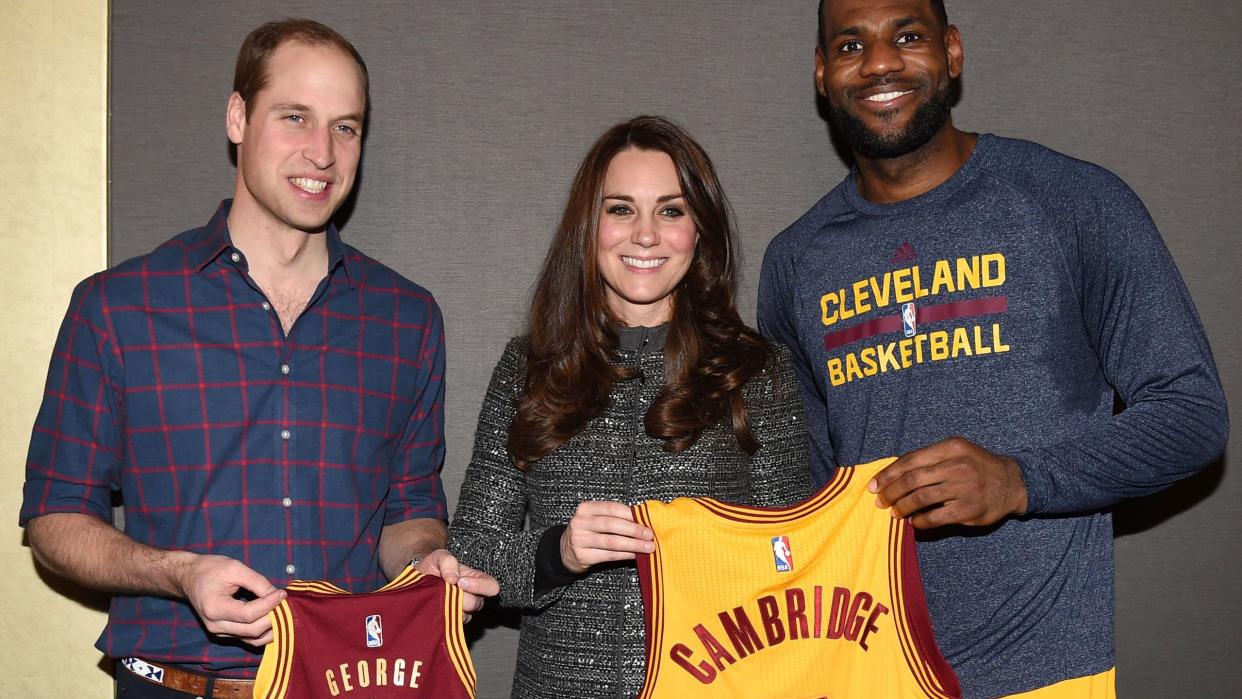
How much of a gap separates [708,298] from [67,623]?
195 cm

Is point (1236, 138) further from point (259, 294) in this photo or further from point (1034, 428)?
point (259, 294)

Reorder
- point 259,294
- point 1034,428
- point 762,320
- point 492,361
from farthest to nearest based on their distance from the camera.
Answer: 1. point 492,361
2. point 762,320
3. point 259,294
4. point 1034,428

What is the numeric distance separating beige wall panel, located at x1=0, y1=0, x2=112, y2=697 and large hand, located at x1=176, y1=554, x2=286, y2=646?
Result: 105cm

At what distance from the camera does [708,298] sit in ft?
7.11

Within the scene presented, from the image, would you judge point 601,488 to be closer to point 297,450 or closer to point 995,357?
point 297,450

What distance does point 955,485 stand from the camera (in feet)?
5.50

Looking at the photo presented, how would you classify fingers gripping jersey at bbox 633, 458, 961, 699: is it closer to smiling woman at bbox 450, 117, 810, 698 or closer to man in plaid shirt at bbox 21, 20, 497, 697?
smiling woman at bbox 450, 117, 810, 698

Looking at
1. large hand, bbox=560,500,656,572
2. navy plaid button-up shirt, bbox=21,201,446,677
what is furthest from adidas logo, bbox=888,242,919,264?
navy plaid button-up shirt, bbox=21,201,446,677

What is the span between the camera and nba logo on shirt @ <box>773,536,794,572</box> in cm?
180

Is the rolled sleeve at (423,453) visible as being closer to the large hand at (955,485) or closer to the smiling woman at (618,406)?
the smiling woman at (618,406)

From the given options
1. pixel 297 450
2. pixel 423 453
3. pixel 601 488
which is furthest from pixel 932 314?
pixel 297 450

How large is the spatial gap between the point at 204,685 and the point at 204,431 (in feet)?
1.73

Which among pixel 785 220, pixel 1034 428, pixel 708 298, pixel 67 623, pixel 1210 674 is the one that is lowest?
pixel 1210 674

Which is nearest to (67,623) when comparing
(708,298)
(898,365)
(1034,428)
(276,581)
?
(276,581)
